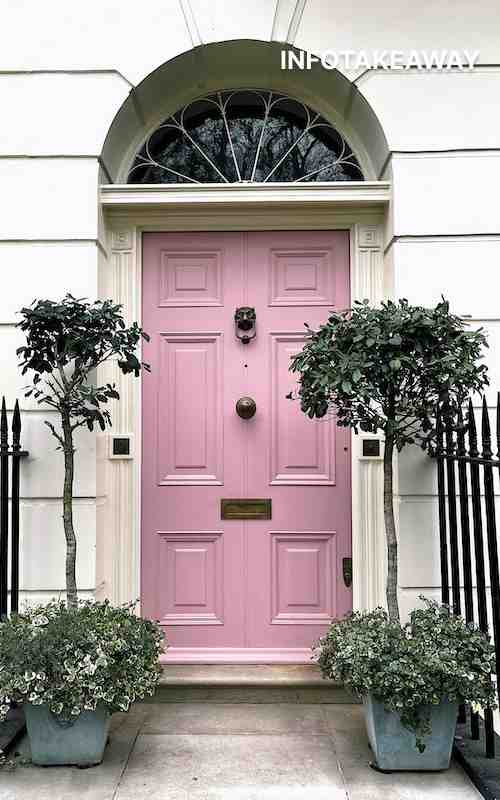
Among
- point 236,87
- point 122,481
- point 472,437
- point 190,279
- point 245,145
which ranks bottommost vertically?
point 122,481

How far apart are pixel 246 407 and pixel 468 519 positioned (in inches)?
61.2

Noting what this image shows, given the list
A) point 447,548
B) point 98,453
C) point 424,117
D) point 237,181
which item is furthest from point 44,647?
point 424,117

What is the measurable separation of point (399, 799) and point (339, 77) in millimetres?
3997

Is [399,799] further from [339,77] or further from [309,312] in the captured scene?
[339,77]

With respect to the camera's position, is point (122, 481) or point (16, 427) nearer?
point (16, 427)

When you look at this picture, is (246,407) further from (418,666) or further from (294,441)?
(418,666)

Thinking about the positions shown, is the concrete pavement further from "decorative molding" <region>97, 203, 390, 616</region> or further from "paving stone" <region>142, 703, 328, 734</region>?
"decorative molding" <region>97, 203, 390, 616</region>

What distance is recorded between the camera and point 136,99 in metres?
4.28

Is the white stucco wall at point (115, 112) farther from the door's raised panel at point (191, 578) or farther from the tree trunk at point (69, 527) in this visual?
the door's raised panel at point (191, 578)

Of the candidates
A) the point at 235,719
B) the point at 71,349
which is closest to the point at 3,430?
the point at 71,349

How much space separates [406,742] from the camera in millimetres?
3160

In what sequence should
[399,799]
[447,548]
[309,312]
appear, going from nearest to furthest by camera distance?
1. [399,799]
2. [447,548]
3. [309,312]

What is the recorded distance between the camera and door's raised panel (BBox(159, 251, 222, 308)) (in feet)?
14.6

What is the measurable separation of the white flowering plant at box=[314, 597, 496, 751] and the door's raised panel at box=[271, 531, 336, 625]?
1.03m
